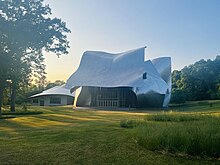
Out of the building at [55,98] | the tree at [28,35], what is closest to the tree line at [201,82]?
the building at [55,98]

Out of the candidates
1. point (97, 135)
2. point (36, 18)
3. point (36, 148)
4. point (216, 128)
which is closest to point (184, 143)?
point (216, 128)

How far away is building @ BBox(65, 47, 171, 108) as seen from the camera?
4544cm

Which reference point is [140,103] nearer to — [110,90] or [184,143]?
[110,90]

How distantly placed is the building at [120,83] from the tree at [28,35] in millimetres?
16889

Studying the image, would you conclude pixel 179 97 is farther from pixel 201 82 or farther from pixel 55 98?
pixel 55 98

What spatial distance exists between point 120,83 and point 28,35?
21413 mm

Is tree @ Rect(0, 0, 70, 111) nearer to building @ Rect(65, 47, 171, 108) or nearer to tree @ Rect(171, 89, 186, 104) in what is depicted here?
building @ Rect(65, 47, 171, 108)

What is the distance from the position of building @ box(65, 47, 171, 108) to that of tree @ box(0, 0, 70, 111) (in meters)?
16.9

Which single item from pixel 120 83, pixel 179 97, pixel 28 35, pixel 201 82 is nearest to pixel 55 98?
pixel 120 83

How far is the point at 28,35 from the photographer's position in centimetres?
2688

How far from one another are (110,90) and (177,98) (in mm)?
12781

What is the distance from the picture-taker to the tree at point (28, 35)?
26312mm

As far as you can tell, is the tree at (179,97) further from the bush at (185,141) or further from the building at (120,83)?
the bush at (185,141)

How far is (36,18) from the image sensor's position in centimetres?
2905
